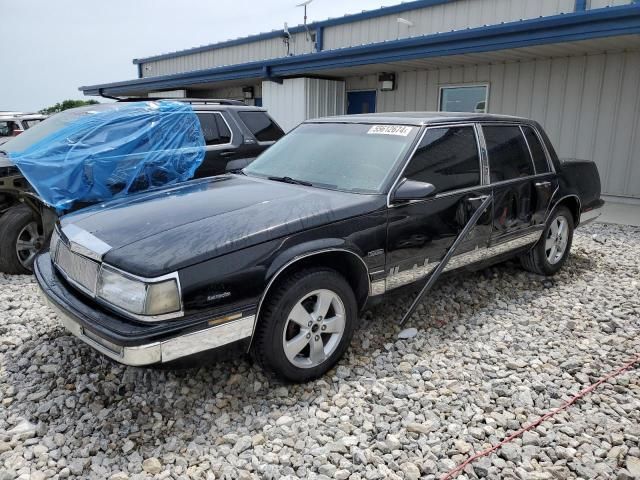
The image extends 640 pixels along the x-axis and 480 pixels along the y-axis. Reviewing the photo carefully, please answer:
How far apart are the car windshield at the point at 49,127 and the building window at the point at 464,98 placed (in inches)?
278

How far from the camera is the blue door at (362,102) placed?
1218cm

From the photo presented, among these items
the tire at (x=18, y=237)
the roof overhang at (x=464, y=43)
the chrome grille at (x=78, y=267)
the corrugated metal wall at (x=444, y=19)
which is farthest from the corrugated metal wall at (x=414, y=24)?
the chrome grille at (x=78, y=267)

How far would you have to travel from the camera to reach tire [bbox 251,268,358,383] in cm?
295

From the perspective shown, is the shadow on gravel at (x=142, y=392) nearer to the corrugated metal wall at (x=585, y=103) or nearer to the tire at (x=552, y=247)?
the tire at (x=552, y=247)

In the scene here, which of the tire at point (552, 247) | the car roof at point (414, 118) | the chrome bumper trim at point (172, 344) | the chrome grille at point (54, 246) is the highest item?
the car roof at point (414, 118)

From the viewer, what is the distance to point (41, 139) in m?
5.35

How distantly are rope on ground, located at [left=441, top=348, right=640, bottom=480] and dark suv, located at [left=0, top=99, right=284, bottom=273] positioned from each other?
3.11 metres

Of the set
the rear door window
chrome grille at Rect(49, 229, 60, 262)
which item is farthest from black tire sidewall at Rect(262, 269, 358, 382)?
the rear door window

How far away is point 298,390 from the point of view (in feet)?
10.5

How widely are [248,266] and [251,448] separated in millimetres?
971

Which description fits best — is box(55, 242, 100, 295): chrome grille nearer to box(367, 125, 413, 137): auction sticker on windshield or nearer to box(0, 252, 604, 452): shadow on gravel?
box(0, 252, 604, 452): shadow on gravel

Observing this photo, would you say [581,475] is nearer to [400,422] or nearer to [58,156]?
[400,422]

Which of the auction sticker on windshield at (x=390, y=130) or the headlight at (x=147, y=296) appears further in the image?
the auction sticker on windshield at (x=390, y=130)

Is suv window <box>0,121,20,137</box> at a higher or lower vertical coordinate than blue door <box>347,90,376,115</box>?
lower
